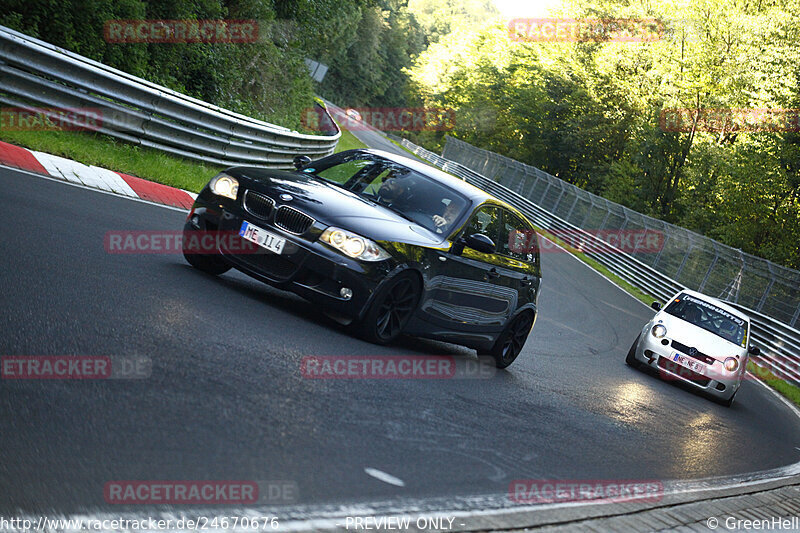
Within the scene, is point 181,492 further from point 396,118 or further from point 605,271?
point 396,118

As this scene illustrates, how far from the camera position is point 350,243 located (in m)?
7.28

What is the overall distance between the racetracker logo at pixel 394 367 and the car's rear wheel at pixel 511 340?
136 millimetres

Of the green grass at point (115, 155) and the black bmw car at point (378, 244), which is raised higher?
the black bmw car at point (378, 244)

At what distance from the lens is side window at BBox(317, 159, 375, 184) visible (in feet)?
28.6

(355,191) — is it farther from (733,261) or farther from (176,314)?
(733,261)

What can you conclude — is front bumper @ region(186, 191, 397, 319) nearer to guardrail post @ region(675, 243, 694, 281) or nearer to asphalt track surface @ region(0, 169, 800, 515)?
asphalt track surface @ region(0, 169, 800, 515)

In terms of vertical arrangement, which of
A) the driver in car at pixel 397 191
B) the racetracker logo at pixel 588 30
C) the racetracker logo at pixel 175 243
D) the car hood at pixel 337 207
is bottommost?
the racetracker logo at pixel 175 243

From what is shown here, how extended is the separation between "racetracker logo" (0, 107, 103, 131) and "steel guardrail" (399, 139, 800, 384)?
1218cm

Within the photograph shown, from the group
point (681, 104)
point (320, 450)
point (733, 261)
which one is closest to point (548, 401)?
point (320, 450)

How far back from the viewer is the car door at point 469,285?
8.09 metres

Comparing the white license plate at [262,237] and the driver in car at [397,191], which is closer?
the white license plate at [262,237]

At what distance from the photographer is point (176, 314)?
642 cm

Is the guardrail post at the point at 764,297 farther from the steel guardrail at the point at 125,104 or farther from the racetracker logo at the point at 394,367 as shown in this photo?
the racetracker logo at the point at 394,367

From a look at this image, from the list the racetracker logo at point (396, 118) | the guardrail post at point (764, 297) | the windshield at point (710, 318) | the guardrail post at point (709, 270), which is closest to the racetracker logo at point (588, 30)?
the racetracker logo at point (396, 118)
